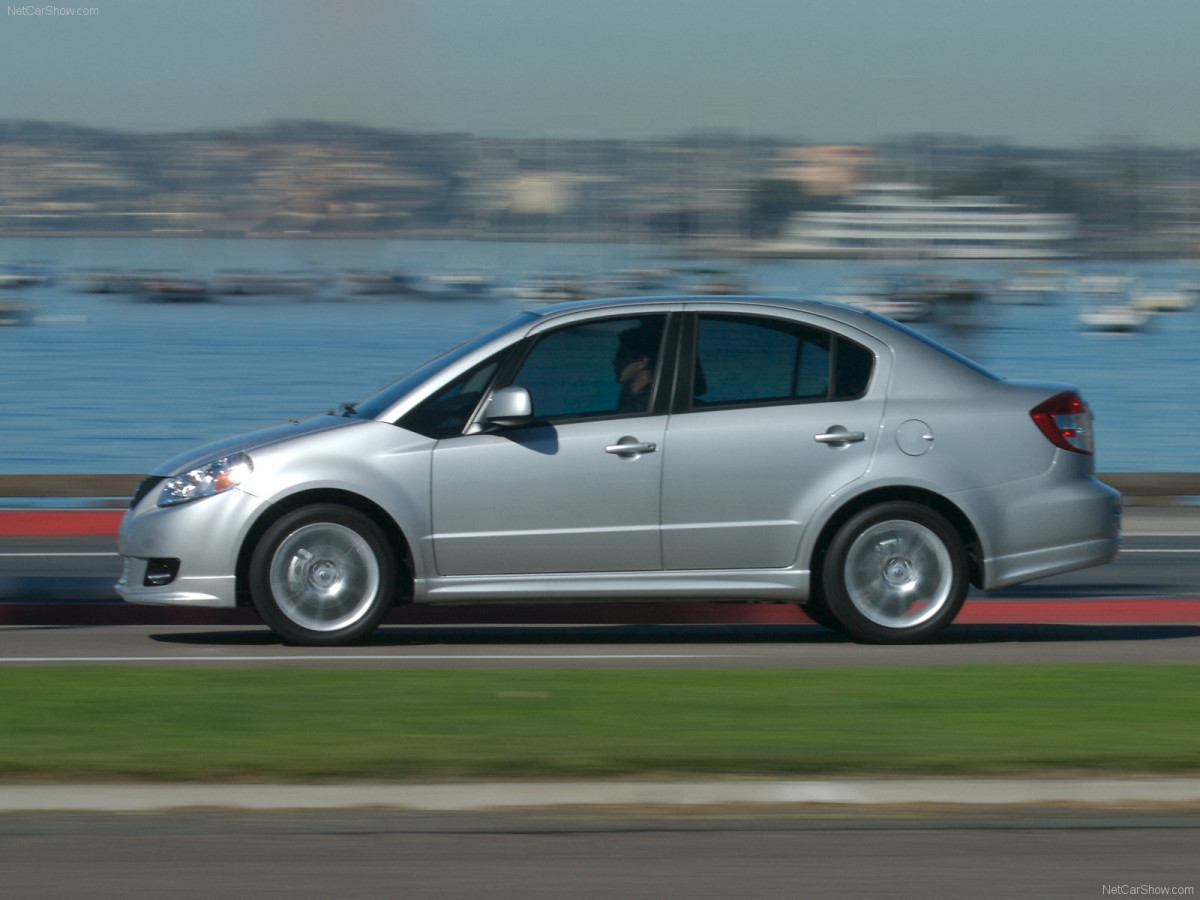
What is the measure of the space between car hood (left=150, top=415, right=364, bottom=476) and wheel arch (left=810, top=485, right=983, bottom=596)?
2.39 m

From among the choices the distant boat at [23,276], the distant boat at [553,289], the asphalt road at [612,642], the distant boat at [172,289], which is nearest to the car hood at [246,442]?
the asphalt road at [612,642]

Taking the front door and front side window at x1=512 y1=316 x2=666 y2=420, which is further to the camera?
front side window at x1=512 y1=316 x2=666 y2=420

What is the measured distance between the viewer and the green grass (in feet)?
20.1

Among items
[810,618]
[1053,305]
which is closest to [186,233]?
[1053,305]

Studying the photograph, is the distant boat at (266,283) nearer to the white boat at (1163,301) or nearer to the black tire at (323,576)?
the white boat at (1163,301)

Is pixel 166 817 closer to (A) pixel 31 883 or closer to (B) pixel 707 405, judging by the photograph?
(A) pixel 31 883

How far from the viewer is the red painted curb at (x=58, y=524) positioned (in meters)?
15.9

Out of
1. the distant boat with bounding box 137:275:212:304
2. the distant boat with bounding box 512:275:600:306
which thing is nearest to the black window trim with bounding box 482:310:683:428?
the distant boat with bounding box 512:275:600:306

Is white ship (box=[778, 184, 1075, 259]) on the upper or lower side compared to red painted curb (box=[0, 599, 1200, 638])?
upper

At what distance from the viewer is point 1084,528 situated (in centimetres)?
927

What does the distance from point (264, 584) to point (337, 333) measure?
10958 centimetres

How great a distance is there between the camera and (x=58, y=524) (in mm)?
16141

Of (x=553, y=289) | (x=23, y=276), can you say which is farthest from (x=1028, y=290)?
(x=23, y=276)

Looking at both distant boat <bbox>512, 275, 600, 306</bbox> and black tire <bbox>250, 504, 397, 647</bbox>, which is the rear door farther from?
distant boat <bbox>512, 275, 600, 306</bbox>
